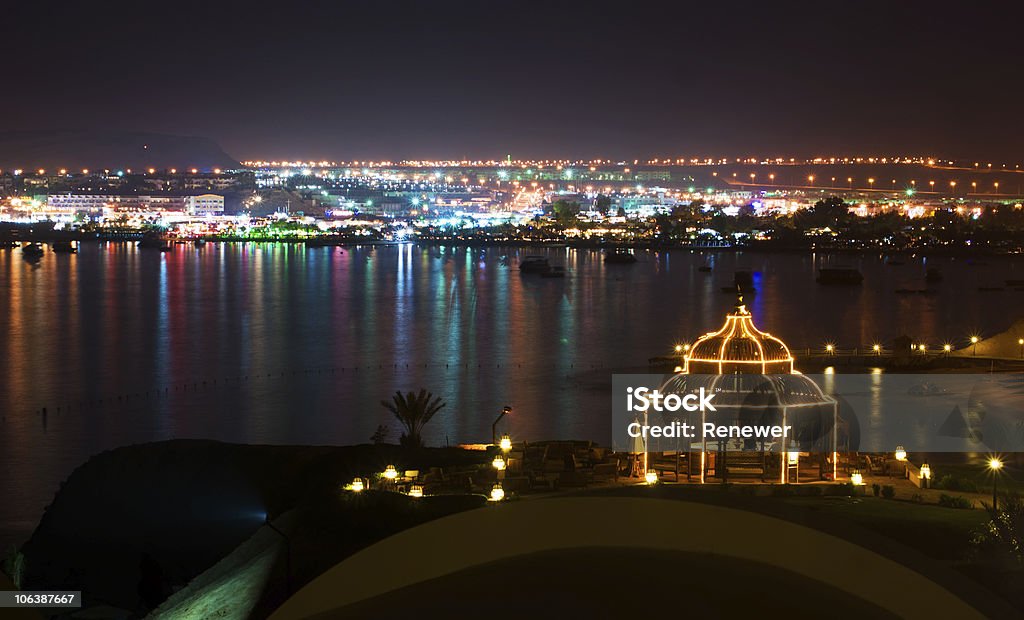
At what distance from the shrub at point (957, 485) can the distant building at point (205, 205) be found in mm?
45865

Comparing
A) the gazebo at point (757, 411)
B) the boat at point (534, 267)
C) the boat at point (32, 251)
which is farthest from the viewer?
the boat at point (32, 251)

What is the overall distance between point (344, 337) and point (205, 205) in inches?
1489

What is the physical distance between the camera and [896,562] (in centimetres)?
137

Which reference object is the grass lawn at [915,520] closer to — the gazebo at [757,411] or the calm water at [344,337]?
the gazebo at [757,411]

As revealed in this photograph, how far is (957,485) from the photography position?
13.3 ft

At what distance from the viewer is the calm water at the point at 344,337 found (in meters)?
7.20

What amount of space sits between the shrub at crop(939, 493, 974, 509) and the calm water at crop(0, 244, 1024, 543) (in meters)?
3.02

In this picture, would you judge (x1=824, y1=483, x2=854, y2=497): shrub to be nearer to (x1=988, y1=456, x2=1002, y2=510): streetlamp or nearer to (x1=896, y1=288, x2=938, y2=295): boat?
(x1=988, y1=456, x2=1002, y2=510): streetlamp

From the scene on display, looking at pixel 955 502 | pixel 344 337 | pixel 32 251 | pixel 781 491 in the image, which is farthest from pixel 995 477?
pixel 32 251

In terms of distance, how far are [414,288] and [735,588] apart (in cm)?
1734

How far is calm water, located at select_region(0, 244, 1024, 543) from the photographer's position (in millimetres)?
7195

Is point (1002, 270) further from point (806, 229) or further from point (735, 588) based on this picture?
point (735, 588)

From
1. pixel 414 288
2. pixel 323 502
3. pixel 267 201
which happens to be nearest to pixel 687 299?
pixel 414 288

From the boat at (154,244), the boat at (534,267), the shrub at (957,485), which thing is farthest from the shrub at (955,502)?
the boat at (154,244)
